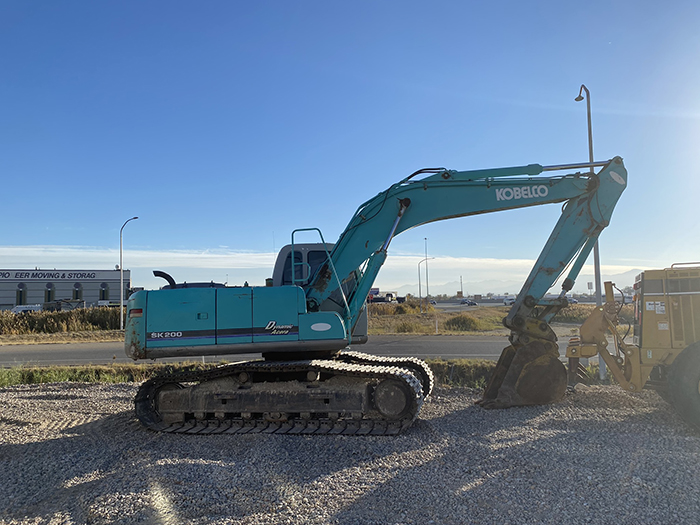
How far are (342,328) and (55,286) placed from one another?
212 ft

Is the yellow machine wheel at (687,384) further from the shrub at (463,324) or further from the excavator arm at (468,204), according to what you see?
the shrub at (463,324)

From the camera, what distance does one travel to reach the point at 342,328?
800cm

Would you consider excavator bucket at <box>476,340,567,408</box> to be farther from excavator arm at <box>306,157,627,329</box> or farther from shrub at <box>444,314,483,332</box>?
shrub at <box>444,314,483,332</box>

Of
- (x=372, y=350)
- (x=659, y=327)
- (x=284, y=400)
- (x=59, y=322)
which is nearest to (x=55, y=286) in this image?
(x=59, y=322)

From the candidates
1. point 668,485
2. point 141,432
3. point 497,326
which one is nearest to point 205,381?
point 141,432

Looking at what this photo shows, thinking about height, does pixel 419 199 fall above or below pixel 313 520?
above

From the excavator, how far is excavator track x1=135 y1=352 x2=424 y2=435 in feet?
0.05

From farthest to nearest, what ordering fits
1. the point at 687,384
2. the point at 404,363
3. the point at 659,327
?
the point at 404,363
the point at 659,327
the point at 687,384

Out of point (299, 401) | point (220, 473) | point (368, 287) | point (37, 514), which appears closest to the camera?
point (37, 514)

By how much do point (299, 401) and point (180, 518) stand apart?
128 inches

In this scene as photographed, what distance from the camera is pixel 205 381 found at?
8172mm

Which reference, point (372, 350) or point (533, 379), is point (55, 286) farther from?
point (533, 379)

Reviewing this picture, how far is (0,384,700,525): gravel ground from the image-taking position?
472cm

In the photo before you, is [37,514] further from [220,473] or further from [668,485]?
[668,485]
